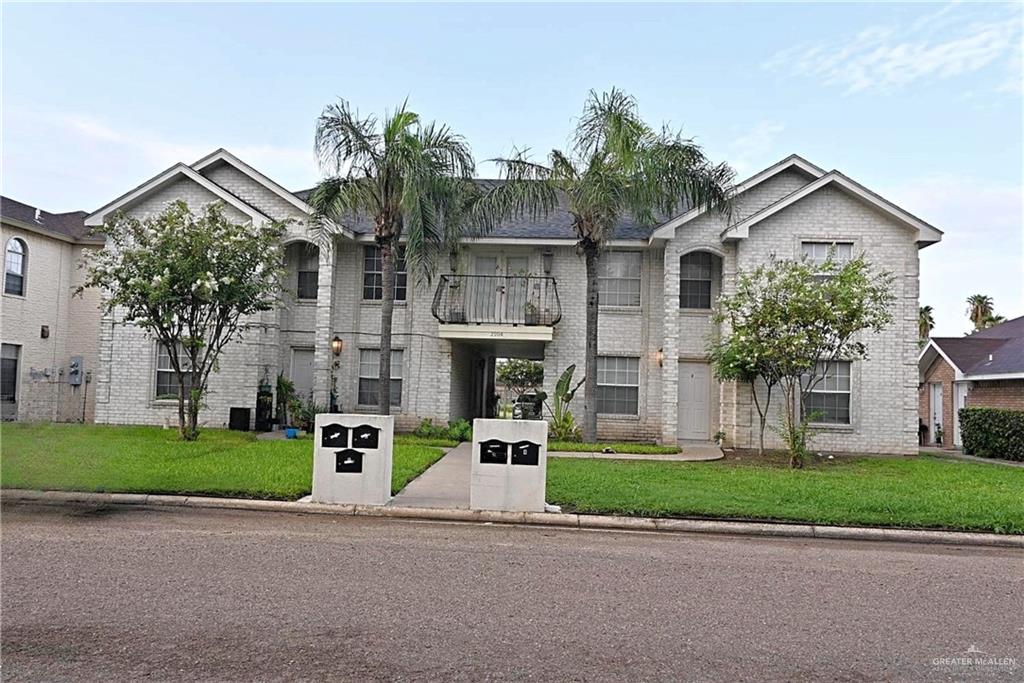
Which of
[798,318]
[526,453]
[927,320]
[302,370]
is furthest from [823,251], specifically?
[927,320]

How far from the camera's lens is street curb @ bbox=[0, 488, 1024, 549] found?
8.52 m

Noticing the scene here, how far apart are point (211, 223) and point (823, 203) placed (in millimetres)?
14123

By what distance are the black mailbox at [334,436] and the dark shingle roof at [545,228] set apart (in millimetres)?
10053

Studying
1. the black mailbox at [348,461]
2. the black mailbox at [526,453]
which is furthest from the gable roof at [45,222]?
the black mailbox at [526,453]

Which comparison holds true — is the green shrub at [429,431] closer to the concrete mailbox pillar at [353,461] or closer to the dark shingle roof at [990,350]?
the concrete mailbox pillar at [353,461]

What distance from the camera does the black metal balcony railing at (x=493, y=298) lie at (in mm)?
19203

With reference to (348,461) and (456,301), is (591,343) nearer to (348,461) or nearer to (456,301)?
(456,301)

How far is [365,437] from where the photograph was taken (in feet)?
31.3

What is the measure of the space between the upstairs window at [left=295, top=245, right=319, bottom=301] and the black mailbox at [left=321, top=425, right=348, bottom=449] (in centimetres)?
1135

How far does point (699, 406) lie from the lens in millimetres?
19312

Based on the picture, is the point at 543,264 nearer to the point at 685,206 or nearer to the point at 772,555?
the point at 685,206

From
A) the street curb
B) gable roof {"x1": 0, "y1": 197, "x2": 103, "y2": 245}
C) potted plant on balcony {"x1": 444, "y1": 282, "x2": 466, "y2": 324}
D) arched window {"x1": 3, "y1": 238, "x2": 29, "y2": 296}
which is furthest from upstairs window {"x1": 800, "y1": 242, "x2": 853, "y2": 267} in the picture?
arched window {"x1": 3, "y1": 238, "x2": 29, "y2": 296}

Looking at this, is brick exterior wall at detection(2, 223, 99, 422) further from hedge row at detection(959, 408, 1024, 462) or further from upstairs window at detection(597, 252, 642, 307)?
hedge row at detection(959, 408, 1024, 462)

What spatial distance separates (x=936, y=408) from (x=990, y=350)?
356 cm
